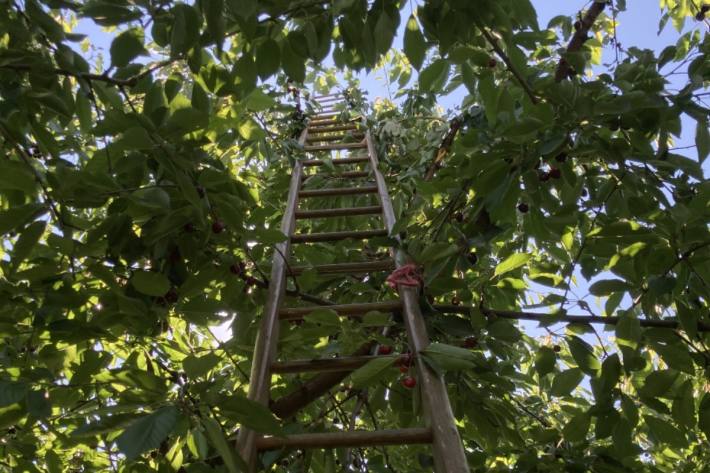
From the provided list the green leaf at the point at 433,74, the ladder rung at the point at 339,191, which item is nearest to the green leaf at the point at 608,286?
the green leaf at the point at 433,74

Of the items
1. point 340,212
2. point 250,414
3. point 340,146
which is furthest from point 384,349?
point 340,146

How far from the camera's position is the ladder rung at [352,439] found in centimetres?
96

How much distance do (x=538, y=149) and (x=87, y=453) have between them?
1.66m

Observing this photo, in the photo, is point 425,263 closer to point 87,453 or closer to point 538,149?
point 538,149

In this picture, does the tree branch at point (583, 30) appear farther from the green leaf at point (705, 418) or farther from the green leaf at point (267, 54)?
the green leaf at point (705, 418)

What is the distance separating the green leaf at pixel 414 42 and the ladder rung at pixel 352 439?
34.2 inches

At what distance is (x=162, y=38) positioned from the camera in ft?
3.99

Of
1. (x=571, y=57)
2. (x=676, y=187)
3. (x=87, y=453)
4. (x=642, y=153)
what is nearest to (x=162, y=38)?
(x=571, y=57)

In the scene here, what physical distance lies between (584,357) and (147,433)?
0.94 m

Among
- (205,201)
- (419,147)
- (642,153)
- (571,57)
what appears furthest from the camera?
(419,147)

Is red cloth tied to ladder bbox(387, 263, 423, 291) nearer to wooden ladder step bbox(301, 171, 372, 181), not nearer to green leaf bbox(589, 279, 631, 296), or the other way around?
green leaf bbox(589, 279, 631, 296)

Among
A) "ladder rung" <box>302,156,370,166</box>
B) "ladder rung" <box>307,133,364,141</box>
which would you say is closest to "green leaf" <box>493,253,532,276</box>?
"ladder rung" <box>302,156,370,166</box>

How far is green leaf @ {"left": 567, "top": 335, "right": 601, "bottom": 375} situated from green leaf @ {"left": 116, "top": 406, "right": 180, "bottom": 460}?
882mm

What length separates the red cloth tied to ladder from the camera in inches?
53.2
